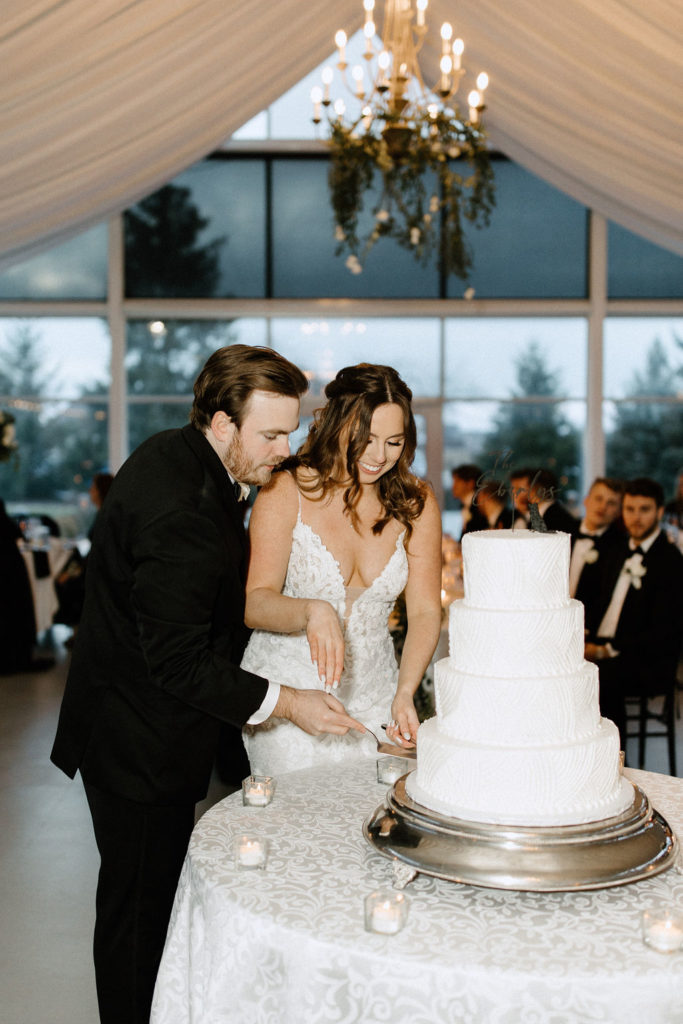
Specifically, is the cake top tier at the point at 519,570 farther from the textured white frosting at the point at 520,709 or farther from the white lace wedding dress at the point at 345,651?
the white lace wedding dress at the point at 345,651

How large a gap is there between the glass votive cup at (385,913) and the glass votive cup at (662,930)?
0.36m

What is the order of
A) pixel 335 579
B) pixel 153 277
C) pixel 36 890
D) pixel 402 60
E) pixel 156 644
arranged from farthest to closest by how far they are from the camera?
pixel 153 277 < pixel 402 60 < pixel 36 890 < pixel 335 579 < pixel 156 644

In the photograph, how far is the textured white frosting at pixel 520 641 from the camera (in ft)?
5.70

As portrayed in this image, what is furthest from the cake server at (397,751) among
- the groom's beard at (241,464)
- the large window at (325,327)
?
the large window at (325,327)

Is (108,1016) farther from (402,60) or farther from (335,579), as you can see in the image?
(402,60)

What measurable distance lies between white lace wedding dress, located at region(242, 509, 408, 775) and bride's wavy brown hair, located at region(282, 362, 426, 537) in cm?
10

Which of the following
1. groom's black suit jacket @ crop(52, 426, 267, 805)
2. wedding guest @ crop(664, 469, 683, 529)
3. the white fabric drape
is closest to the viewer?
groom's black suit jacket @ crop(52, 426, 267, 805)

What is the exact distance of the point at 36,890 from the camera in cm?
392

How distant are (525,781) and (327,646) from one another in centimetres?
62

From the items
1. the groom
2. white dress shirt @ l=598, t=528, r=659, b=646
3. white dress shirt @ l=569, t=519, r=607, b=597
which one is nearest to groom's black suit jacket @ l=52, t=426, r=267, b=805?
the groom

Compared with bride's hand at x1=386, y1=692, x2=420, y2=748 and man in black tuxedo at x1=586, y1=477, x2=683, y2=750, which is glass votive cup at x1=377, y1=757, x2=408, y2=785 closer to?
bride's hand at x1=386, y1=692, x2=420, y2=748

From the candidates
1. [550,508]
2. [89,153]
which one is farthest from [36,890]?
[550,508]

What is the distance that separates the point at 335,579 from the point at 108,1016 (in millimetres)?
1236

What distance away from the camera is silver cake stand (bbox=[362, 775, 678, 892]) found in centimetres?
160
